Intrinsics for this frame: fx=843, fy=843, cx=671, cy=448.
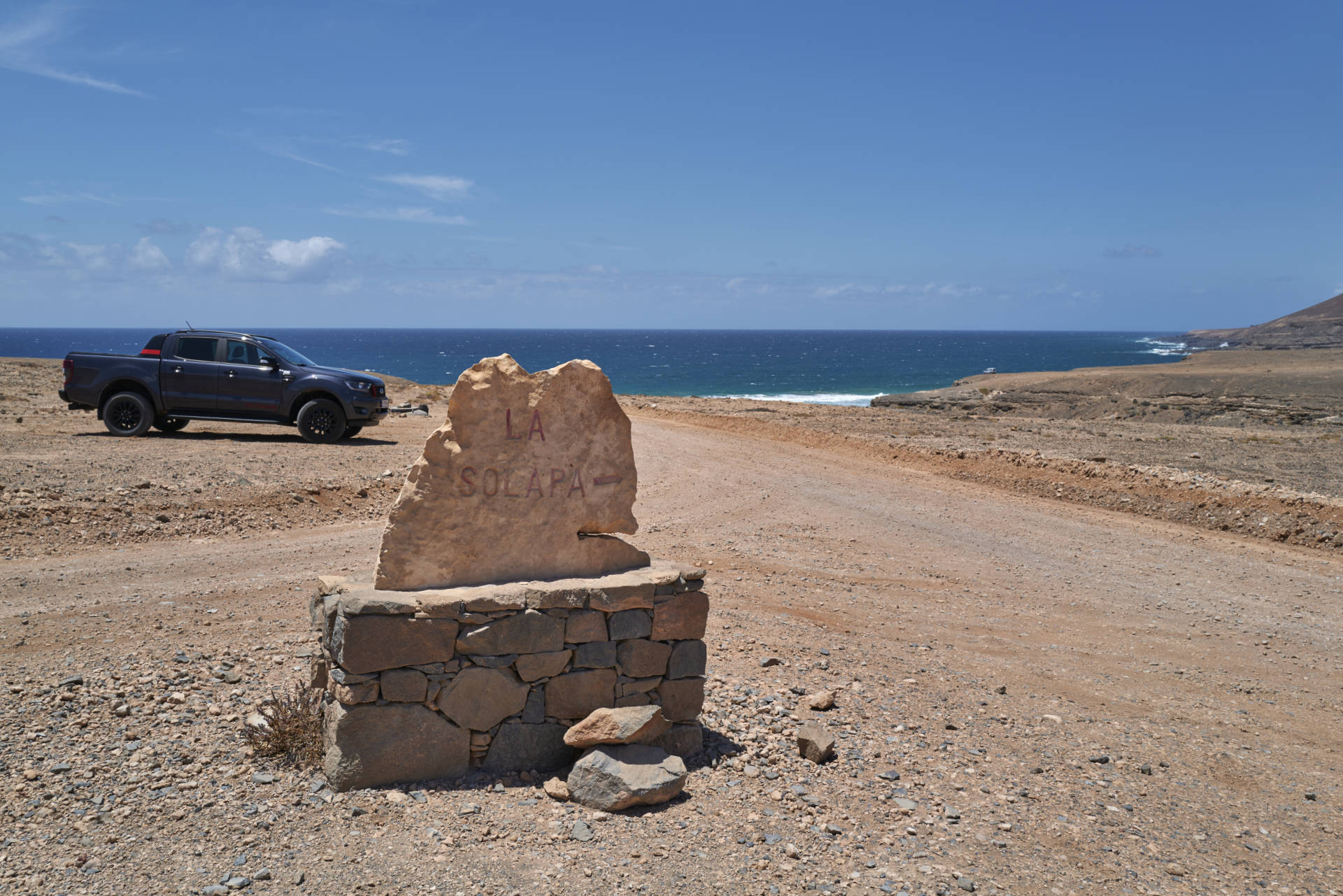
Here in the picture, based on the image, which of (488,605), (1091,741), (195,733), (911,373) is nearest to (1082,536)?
(1091,741)

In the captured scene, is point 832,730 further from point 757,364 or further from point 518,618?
point 757,364

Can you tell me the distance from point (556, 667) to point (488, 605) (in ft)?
1.99

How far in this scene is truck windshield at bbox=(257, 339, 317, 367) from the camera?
681 inches

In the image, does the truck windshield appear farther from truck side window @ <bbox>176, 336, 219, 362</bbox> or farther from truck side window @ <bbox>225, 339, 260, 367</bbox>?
truck side window @ <bbox>176, 336, 219, 362</bbox>

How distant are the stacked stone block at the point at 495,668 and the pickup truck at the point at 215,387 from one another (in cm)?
1236

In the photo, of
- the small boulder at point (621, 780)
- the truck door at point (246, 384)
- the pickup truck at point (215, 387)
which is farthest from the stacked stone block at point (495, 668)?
the truck door at point (246, 384)

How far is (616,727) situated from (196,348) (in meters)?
15.4

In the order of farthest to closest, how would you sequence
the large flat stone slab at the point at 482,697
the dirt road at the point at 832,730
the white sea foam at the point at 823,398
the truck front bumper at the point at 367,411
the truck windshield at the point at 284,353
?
the white sea foam at the point at 823,398 → the truck windshield at the point at 284,353 → the truck front bumper at the point at 367,411 → the large flat stone slab at the point at 482,697 → the dirt road at the point at 832,730

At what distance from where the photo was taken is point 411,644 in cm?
496

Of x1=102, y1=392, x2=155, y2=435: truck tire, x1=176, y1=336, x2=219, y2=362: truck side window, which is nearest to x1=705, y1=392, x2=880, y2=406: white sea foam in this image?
x1=176, y1=336, x2=219, y2=362: truck side window

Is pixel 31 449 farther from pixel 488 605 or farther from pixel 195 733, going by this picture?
pixel 488 605

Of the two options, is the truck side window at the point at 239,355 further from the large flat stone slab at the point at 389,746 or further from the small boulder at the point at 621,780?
the small boulder at the point at 621,780

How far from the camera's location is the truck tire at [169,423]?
16781 millimetres

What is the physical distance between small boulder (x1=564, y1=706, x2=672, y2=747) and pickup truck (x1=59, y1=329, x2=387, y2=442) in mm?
13504
